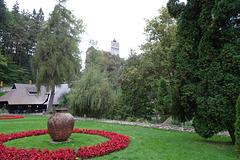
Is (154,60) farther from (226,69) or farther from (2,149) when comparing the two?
(2,149)

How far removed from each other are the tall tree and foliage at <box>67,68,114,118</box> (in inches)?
250

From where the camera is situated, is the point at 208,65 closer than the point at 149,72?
Yes

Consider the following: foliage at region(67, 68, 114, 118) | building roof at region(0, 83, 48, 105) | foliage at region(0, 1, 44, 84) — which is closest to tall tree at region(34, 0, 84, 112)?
building roof at region(0, 83, 48, 105)

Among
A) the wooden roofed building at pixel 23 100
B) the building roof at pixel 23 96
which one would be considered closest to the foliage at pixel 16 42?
the building roof at pixel 23 96

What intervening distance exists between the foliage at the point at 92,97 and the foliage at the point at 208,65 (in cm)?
874

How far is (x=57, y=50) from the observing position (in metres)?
21.8

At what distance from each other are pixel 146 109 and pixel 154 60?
4908 millimetres

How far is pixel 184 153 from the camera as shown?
546 cm

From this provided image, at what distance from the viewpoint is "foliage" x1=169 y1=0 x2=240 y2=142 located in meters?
5.84

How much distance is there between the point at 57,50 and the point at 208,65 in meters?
19.6

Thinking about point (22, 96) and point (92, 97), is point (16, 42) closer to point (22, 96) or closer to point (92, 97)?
point (22, 96)

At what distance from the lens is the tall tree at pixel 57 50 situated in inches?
837

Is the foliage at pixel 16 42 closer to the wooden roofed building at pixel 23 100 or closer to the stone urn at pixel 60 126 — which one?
the wooden roofed building at pixel 23 100

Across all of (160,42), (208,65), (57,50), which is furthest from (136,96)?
(57,50)
